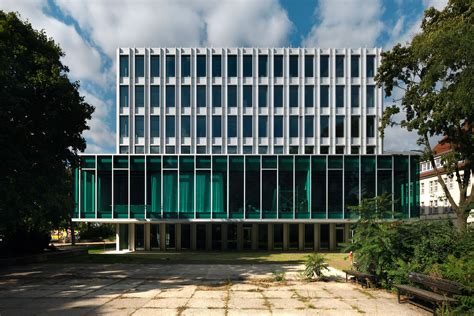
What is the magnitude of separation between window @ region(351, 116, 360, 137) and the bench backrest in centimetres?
3839

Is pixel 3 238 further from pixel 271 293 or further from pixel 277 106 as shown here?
pixel 277 106

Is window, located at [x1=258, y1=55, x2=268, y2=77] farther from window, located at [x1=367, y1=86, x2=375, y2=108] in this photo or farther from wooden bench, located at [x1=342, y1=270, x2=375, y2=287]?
wooden bench, located at [x1=342, y1=270, x2=375, y2=287]

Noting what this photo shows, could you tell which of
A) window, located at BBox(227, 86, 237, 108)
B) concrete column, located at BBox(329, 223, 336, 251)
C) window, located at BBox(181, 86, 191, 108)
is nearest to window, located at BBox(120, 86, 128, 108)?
window, located at BBox(181, 86, 191, 108)

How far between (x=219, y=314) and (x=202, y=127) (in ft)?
124

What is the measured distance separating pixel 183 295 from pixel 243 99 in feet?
119

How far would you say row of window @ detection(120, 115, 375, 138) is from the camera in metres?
46.5

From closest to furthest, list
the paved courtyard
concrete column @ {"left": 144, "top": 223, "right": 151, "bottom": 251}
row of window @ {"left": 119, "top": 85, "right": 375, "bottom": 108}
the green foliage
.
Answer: the paved courtyard
the green foliage
concrete column @ {"left": 144, "top": 223, "right": 151, "bottom": 251}
row of window @ {"left": 119, "top": 85, "right": 375, "bottom": 108}

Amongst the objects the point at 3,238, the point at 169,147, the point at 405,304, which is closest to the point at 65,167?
the point at 3,238

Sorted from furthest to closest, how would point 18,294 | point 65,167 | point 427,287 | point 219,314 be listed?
point 65,167, point 18,294, point 427,287, point 219,314

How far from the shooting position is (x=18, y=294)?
12234 mm

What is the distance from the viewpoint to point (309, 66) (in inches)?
1837

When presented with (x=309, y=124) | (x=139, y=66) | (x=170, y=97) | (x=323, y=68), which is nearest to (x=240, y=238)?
(x=309, y=124)

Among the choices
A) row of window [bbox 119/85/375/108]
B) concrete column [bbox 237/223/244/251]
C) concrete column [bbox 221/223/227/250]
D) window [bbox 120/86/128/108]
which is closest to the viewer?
concrete column [bbox 237/223/244/251]

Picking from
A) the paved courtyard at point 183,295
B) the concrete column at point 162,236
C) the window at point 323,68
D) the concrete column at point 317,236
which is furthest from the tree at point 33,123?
the window at point 323,68
